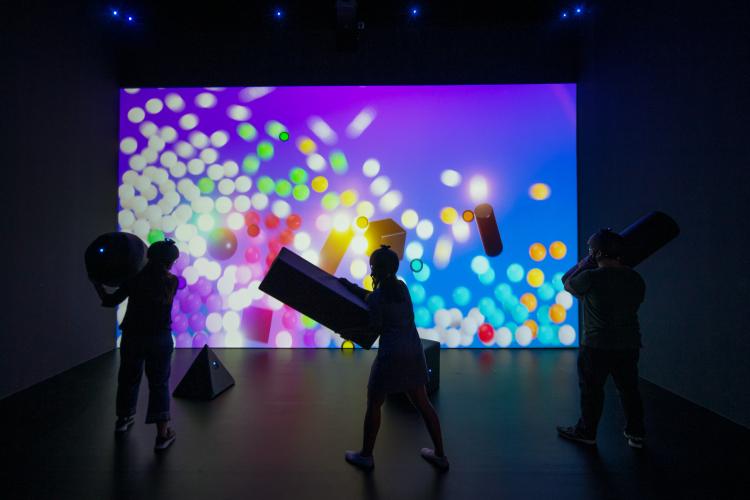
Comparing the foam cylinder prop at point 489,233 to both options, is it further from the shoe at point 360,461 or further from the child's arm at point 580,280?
the shoe at point 360,461

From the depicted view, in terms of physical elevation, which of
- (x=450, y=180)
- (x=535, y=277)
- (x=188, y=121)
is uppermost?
(x=188, y=121)

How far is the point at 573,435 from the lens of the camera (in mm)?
2445

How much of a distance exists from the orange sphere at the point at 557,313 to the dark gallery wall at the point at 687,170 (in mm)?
1023

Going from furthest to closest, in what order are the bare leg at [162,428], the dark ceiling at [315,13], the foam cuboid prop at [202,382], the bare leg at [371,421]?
the dark ceiling at [315,13]
the foam cuboid prop at [202,382]
the bare leg at [162,428]
the bare leg at [371,421]

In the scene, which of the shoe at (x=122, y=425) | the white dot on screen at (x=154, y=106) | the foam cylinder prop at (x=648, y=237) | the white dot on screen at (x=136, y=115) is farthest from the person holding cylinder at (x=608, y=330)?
the white dot on screen at (x=136, y=115)

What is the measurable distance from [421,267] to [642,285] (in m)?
2.70

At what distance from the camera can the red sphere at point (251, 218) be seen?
4812 mm

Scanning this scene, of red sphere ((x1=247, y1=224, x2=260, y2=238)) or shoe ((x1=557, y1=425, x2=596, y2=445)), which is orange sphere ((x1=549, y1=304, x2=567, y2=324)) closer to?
shoe ((x1=557, y1=425, x2=596, y2=445))

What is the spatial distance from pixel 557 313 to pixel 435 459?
324 cm

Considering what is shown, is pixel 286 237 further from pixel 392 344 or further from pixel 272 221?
pixel 392 344

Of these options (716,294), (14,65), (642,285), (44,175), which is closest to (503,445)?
(642,285)

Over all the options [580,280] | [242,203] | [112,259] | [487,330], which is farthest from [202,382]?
[487,330]

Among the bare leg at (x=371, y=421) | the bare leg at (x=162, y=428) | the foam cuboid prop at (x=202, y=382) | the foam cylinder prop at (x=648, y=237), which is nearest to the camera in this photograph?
the bare leg at (x=371, y=421)

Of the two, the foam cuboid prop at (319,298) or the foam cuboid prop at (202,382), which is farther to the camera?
the foam cuboid prop at (202,382)
